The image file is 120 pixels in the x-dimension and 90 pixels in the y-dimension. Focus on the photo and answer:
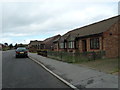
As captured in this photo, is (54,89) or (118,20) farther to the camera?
(118,20)

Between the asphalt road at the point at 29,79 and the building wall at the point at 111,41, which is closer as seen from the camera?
the asphalt road at the point at 29,79

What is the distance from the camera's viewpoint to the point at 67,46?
26.3 metres

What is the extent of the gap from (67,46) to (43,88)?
20715 mm

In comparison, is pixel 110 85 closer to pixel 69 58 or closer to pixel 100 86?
pixel 100 86

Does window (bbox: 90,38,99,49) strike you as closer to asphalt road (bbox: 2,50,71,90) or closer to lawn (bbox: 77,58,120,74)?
lawn (bbox: 77,58,120,74)

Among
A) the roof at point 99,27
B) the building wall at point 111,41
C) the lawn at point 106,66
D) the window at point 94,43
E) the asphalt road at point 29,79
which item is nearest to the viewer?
the asphalt road at point 29,79

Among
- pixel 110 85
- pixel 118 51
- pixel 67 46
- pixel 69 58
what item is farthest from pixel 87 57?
→ pixel 67 46

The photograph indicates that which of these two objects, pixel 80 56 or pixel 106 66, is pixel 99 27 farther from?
pixel 106 66

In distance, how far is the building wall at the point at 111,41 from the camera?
54.5 feet

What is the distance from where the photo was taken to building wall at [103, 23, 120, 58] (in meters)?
16.6

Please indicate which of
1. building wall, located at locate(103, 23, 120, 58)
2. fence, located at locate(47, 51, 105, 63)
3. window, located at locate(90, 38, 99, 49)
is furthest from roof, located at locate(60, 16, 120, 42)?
fence, located at locate(47, 51, 105, 63)

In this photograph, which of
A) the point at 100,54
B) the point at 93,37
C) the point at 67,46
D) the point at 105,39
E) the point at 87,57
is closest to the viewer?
the point at 87,57

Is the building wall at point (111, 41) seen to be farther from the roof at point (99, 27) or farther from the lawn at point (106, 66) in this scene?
the lawn at point (106, 66)

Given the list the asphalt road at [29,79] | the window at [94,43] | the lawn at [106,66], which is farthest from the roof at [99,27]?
the asphalt road at [29,79]
